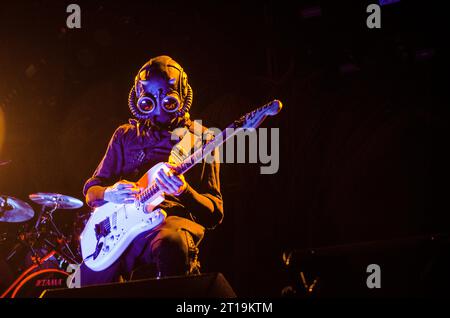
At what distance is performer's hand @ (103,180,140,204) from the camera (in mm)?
2850

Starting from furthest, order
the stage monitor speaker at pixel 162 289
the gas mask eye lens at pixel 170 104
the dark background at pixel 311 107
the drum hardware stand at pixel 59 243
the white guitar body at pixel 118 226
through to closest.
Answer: the drum hardware stand at pixel 59 243 < the dark background at pixel 311 107 < the gas mask eye lens at pixel 170 104 < the white guitar body at pixel 118 226 < the stage monitor speaker at pixel 162 289

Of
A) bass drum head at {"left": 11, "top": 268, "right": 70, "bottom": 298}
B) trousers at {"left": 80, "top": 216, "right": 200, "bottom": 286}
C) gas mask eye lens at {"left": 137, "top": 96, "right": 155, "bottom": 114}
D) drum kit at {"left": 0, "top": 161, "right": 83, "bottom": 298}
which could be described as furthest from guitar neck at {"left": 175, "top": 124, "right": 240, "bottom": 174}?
bass drum head at {"left": 11, "top": 268, "right": 70, "bottom": 298}

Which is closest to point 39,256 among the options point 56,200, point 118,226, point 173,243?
point 56,200

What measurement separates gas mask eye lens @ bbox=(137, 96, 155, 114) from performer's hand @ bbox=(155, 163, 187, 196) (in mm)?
608

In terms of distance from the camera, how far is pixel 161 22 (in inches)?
195

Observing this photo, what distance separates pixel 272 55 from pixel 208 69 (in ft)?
2.39

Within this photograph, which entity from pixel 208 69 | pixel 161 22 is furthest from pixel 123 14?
pixel 208 69

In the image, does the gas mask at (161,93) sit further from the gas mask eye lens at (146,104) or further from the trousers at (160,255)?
the trousers at (160,255)

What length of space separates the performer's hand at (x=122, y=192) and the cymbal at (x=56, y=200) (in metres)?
2.01

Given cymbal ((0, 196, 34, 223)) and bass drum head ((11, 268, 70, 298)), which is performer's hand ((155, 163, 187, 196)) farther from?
bass drum head ((11, 268, 70, 298))

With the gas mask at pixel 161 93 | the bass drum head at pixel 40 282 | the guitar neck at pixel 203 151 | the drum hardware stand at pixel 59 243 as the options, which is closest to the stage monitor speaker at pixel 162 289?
the guitar neck at pixel 203 151

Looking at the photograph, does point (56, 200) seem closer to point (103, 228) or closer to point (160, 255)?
point (103, 228)

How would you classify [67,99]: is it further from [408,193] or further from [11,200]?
[408,193]

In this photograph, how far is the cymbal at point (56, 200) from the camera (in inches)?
184
